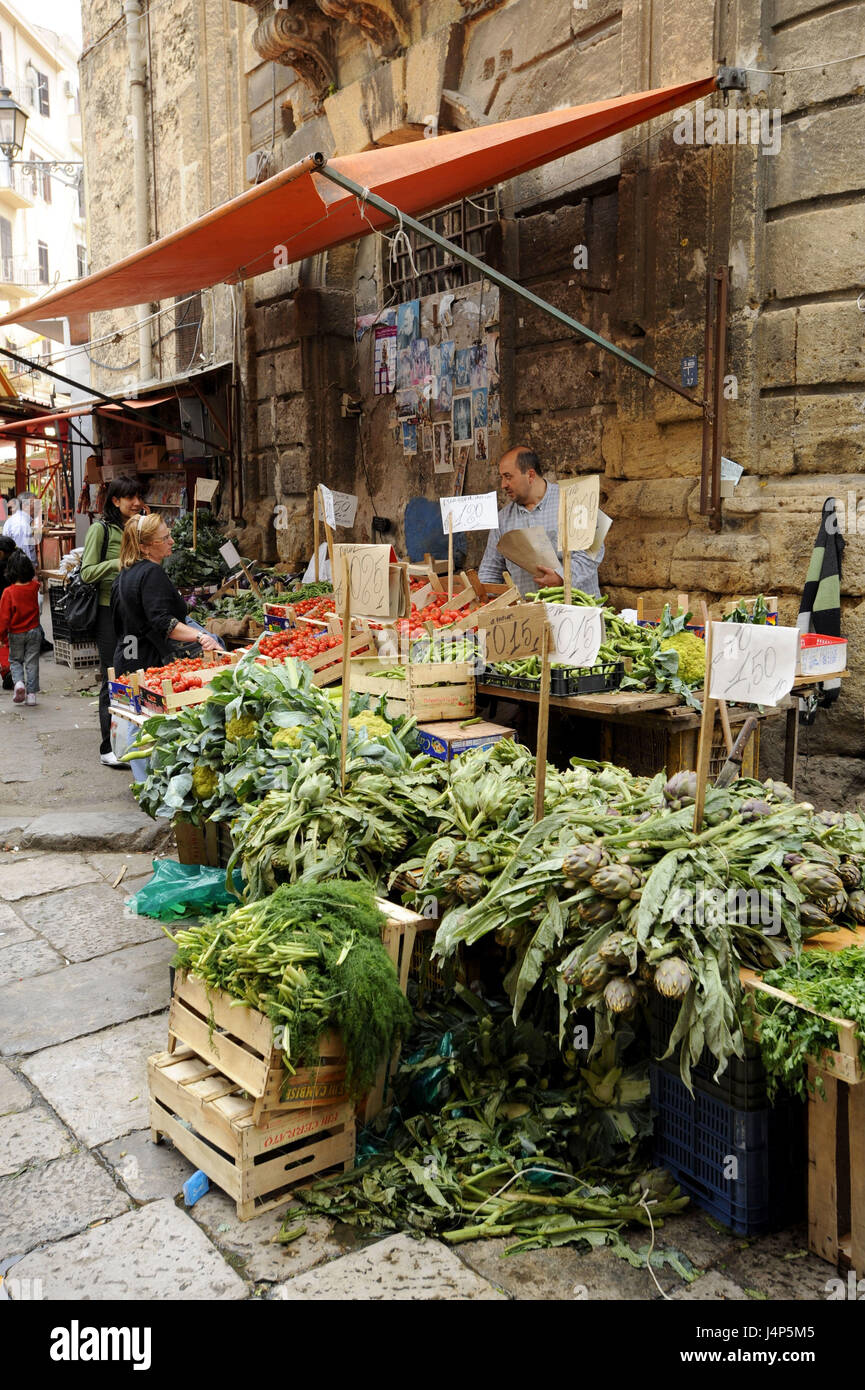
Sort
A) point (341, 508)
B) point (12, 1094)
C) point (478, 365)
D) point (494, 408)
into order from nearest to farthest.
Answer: point (12, 1094) → point (341, 508) → point (494, 408) → point (478, 365)

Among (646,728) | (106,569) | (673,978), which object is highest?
(106,569)

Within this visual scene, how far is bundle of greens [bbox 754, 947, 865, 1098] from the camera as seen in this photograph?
2375mm

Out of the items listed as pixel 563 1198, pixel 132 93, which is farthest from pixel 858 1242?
pixel 132 93

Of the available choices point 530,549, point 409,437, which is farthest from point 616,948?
point 409,437

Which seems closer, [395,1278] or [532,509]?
[395,1278]

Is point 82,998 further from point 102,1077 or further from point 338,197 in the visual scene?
point 338,197

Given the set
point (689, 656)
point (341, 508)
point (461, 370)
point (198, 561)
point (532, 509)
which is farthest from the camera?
point (198, 561)

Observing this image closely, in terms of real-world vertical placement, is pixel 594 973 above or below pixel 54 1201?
above

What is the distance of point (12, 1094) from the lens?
3525 mm

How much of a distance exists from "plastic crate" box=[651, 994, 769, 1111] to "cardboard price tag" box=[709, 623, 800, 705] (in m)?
0.84

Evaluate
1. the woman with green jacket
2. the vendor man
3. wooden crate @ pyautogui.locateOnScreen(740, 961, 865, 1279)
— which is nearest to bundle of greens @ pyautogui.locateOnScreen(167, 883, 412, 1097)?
wooden crate @ pyautogui.locateOnScreen(740, 961, 865, 1279)

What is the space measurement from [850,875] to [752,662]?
2.24ft

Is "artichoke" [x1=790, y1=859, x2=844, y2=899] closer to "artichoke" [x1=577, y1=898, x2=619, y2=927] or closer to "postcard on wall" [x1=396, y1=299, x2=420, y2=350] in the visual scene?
"artichoke" [x1=577, y1=898, x2=619, y2=927]

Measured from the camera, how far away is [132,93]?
1347cm
